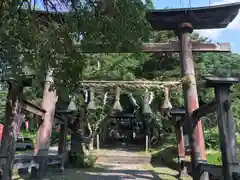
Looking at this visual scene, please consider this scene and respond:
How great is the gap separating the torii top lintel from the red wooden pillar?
0.18 meters

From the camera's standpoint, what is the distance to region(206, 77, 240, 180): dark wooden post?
3.00 m

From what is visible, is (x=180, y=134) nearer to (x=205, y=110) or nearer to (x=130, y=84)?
(x=130, y=84)

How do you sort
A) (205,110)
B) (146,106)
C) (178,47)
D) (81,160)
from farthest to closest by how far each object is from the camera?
1. (81,160)
2. (178,47)
3. (146,106)
4. (205,110)

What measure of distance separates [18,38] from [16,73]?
1.73 ft

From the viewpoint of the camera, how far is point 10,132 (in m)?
3.40

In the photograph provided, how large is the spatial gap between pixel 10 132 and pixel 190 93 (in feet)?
11.2

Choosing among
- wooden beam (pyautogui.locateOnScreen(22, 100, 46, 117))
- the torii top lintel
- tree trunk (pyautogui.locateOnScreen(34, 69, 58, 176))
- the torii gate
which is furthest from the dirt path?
the torii top lintel

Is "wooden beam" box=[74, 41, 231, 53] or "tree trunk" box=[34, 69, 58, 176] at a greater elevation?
"wooden beam" box=[74, 41, 231, 53]

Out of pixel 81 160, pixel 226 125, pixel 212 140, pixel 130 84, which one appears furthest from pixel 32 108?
pixel 212 140

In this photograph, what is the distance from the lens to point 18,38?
224 cm

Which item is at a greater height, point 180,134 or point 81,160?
point 180,134

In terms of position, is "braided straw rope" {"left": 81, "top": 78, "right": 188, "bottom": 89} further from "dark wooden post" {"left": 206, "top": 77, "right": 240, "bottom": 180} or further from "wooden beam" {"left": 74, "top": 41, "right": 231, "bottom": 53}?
"dark wooden post" {"left": 206, "top": 77, "right": 240, "bottom": 180}

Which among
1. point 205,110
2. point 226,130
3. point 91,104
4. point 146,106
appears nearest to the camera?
point 226,130

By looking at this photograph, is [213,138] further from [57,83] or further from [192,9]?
[57,83]
